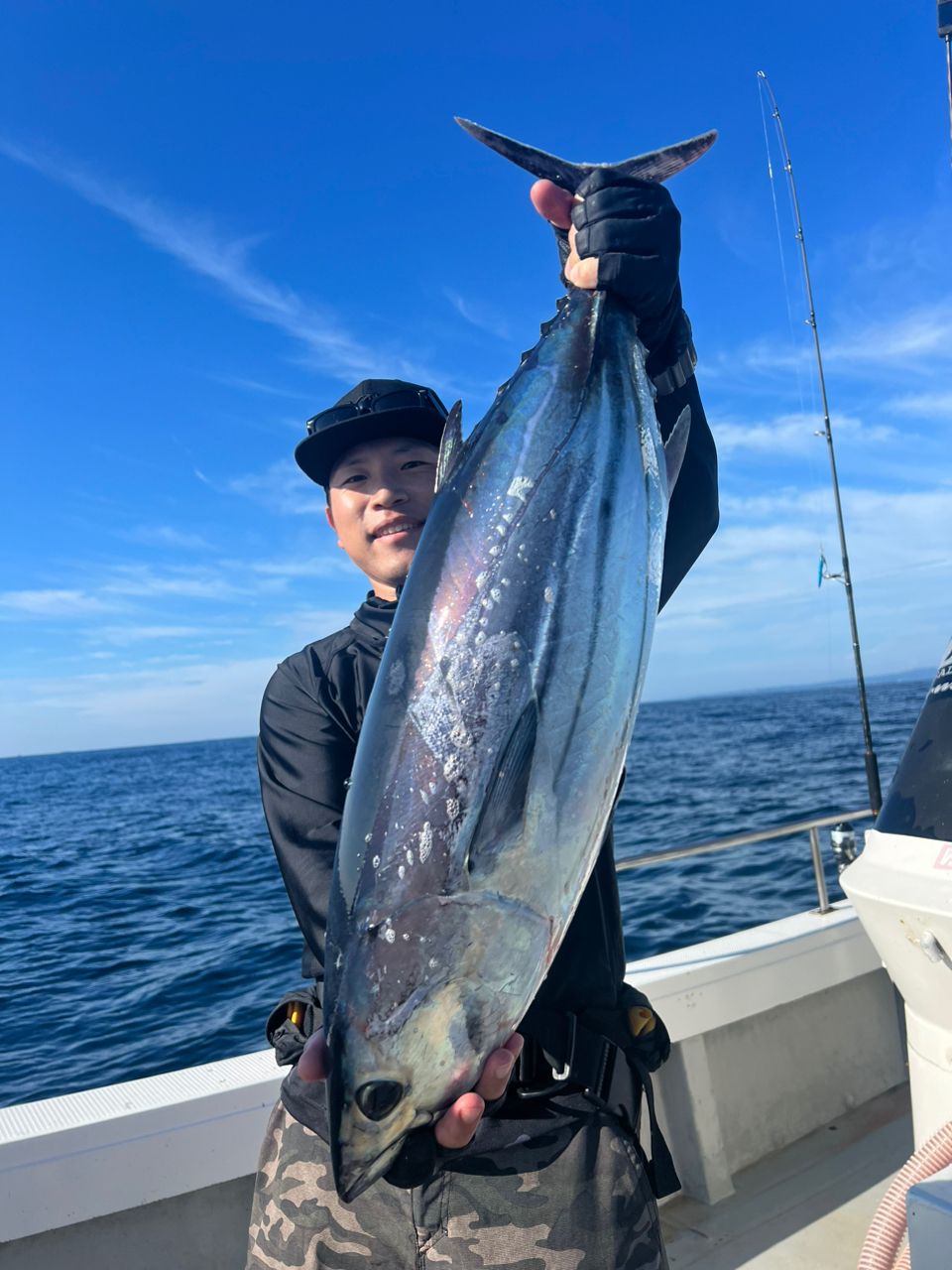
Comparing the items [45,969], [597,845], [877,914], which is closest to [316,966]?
[597,845]

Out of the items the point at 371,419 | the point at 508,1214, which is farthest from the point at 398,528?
the point at 508,1214

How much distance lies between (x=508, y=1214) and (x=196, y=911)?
12.4m

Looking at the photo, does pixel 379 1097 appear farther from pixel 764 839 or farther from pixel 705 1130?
pixel 764 839

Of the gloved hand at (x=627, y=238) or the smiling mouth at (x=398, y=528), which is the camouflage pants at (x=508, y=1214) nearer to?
the smiling mouth at (x=398, y=528)

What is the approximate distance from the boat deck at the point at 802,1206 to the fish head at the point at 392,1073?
106 inches

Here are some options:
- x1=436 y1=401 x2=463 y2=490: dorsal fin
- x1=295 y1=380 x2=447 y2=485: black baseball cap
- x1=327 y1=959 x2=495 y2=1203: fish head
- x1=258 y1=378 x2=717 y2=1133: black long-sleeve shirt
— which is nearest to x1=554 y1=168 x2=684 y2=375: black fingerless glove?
x1=258 y1=378 x2=717 y2=1133: black long-sleeve shirt

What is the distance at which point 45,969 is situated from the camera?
10.4 m

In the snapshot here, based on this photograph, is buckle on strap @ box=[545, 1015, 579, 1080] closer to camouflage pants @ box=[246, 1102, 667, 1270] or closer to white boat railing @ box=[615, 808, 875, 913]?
camouflage pants @ box=[246, 1102, 667, 1270]

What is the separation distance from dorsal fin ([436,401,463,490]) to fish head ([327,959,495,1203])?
2.82ft

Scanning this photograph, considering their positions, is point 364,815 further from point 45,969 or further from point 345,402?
point 45,969

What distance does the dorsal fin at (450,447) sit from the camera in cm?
157

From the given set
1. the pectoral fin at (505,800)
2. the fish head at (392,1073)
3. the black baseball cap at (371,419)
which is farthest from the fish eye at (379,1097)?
the black baseball cap at (371,419)

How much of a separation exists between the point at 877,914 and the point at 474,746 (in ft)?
6.14

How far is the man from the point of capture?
1.64 metres
